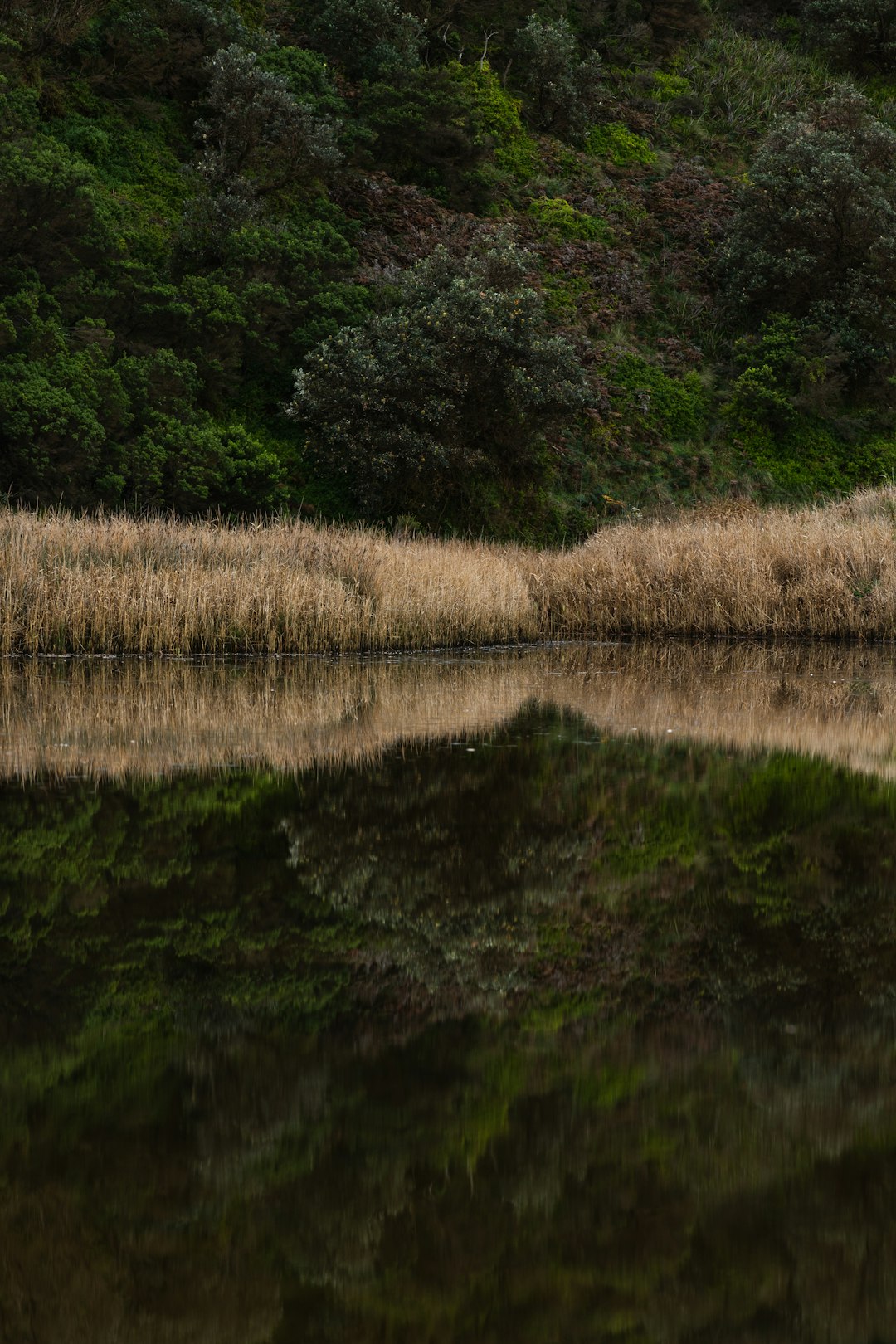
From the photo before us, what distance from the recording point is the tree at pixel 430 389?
77.2ft

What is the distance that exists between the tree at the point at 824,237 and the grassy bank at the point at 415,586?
1141 cm

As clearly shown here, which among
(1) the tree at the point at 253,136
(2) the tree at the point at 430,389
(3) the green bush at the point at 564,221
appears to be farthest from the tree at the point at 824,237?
(1) the tree at the point at 253,136

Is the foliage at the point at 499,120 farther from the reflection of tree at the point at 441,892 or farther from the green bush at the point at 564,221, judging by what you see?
the reflection of tree at the point at 441,892

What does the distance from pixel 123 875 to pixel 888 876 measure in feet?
9.32

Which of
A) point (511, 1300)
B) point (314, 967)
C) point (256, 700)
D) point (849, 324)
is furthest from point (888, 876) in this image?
point (849, 324)

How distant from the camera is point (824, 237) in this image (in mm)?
31766

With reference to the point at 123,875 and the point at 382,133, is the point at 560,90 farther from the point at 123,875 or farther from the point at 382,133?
the point at 123,875

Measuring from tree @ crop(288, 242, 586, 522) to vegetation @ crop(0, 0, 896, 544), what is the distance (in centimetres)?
7

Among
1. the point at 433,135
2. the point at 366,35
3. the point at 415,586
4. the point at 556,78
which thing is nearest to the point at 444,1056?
the point at 415,586

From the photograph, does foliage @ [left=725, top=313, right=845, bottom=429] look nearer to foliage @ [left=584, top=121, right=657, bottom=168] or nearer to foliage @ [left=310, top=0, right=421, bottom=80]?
foliage @ [left=584, top=121, right=657, bottom=168]

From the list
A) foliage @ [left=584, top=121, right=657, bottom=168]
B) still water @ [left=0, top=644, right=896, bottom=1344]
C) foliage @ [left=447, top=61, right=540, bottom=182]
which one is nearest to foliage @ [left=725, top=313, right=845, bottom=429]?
foliage @ [left=447, top=61, right=540, bottom=182]

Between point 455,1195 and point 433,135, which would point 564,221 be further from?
point 455,1195

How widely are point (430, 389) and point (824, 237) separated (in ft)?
43.6

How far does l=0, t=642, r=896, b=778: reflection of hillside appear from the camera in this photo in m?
7.67
